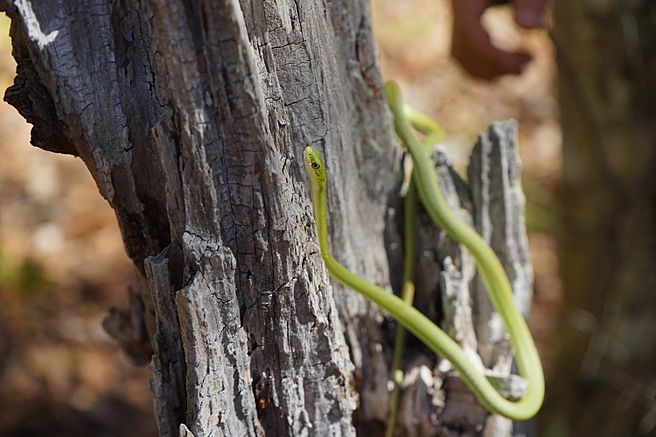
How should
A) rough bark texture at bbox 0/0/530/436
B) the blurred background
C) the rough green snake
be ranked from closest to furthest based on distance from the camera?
rough bark texture at bbox 0/0/530/436 < the rough green snake < the blurred background

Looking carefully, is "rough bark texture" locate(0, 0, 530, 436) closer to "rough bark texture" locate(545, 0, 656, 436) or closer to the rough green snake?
the rough green snake

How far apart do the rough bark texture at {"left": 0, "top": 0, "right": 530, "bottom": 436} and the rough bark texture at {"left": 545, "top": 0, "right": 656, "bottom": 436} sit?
52.3 inches

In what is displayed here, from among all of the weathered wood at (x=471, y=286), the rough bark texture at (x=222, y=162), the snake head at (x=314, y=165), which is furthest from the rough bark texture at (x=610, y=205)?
the snake head at (x=314, y=165)

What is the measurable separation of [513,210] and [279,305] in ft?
1.86

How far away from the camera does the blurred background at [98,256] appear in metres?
2.42

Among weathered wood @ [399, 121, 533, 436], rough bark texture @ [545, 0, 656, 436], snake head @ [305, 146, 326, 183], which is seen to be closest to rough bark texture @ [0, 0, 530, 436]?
snake head @ [305, 146, 326, 183]

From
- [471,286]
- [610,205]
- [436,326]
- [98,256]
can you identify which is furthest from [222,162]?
[98,256]

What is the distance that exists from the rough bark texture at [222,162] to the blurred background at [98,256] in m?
1.01

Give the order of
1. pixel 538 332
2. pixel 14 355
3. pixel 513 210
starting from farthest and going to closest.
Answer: pixel 538 332 < pixel 14 355 < pixel 513 210

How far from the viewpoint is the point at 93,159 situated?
0.94m

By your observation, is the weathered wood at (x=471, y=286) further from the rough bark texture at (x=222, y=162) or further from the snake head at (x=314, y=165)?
the snake head at (x=314, y=165)

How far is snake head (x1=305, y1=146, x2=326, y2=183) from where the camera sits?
3.01ft

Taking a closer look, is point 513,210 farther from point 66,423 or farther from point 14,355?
point 14,355

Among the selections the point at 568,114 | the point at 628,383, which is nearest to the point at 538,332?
the point at 628,383
